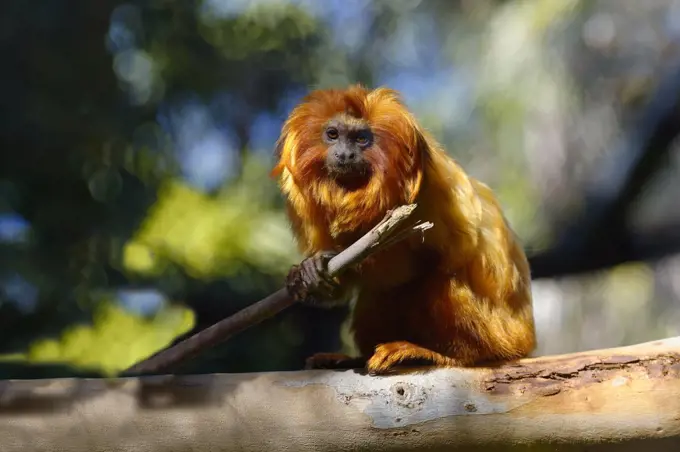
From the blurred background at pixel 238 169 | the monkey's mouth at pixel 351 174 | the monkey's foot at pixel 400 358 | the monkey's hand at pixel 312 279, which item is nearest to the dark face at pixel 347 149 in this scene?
the monkey's mouth at pixel 351 174

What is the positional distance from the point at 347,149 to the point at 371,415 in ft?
3.04

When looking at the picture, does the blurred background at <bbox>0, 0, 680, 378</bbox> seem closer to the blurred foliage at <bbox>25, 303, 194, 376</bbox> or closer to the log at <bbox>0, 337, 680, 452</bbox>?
the blurred foliage at <bbox>25, 303, 194, 376</bbox>

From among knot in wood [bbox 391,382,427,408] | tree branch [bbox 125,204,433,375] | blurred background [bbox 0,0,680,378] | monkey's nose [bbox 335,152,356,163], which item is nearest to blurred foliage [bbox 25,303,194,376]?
blurred background [bbox 0,0,680,378]

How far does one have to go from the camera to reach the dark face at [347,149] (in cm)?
246

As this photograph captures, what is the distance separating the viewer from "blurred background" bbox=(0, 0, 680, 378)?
5.12m

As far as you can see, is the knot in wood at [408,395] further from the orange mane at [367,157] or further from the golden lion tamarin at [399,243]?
the orange mane at [367,157]

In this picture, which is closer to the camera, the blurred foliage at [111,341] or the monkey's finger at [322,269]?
the monkey's finger at [322,269]

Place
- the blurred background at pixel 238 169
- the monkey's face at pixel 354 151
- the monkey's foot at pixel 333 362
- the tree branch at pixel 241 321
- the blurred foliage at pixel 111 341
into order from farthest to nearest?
1. the blurred background at pixel 238 169
2. the blurred foliage at pixel 111 341
3. the monkey's foot at pixel 333 362
4. the monkey's face at pixel 354 151
5. the tree branch at pixel 241 321

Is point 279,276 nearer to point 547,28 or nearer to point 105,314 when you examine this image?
point 105,314

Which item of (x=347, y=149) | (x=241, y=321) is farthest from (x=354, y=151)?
(x=241, y=321)

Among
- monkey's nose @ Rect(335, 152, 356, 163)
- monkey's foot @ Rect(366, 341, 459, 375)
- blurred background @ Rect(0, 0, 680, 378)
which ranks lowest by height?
monkey's foot @ Rect(366, 341, 459, 375)

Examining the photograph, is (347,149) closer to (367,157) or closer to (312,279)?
(367,157)

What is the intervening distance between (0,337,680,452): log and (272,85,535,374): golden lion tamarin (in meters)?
0.30

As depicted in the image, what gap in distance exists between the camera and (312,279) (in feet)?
7.86
